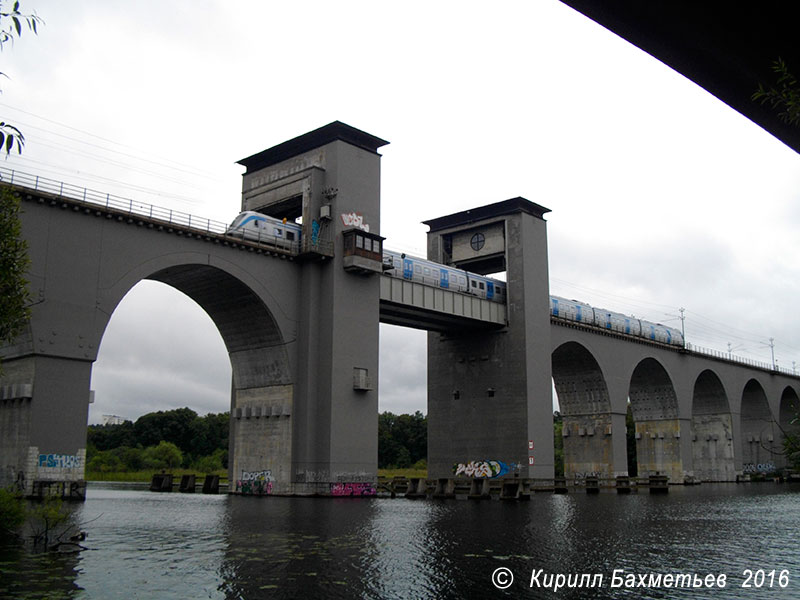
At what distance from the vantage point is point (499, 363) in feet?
207

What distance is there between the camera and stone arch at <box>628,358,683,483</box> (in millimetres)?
81675

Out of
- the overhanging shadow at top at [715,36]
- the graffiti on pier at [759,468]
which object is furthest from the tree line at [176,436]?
the overhanging shadow at top at [715,36]

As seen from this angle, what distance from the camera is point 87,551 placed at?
17.6 m

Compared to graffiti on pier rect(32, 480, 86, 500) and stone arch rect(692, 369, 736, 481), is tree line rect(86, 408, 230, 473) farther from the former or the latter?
graffiti on pier rect(32, 480, 86, 500)

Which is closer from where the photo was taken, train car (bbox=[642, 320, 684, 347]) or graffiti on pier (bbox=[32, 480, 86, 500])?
graffiti on pier (bbox=[32, 480, 86, 500])

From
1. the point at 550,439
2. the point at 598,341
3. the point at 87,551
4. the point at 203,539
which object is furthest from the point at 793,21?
the point at 598,341

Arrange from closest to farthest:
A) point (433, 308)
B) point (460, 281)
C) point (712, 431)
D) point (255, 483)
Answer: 1. point (255, 483)
2. point (433, 308)
3. point (460, 281)
4. point (712, 431)

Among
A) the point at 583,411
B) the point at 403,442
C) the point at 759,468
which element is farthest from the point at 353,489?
the point at 403,442

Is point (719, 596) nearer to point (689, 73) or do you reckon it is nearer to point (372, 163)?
point (689, 73)

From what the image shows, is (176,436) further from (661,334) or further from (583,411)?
(661,334)

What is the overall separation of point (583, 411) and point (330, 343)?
36.7 m

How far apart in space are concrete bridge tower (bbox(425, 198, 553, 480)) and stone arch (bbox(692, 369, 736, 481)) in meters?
35.3

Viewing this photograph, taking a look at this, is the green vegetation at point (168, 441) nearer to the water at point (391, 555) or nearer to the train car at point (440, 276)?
the train car at point (440, 276)

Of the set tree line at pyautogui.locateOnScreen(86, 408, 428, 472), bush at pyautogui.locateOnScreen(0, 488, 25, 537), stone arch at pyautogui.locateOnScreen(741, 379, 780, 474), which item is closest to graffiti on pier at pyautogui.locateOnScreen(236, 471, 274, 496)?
bush at pyautogui.locateOnScreen(0, 488, 25, 537)
